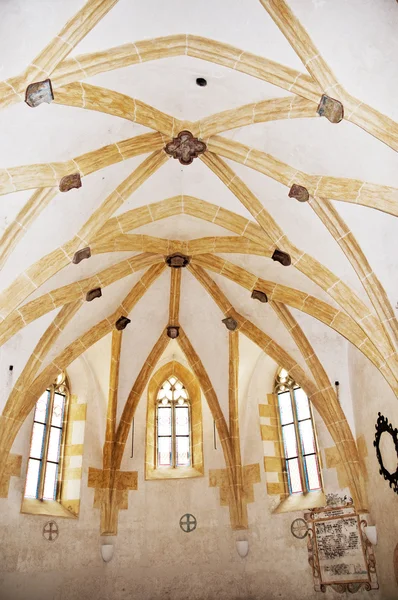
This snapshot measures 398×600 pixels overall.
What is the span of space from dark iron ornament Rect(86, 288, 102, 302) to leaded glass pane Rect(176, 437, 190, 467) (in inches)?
173

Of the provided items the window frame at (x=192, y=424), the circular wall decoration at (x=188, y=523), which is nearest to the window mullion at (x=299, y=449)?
the window frame at (x=192, y=424)

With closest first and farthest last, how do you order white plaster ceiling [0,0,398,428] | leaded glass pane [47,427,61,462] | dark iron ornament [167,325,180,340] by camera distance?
white plaster ceiling [0,0,398,428] < leaded glass pane [47,427,61,462] < dark iron ornament [167,325,180,340]

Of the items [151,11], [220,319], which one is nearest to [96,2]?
[151,11]

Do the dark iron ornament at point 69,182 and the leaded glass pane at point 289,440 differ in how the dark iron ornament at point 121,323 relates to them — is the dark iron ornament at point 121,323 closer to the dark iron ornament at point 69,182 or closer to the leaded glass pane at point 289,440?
the leaded glass pane at point 289,440

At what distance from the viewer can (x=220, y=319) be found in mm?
13383

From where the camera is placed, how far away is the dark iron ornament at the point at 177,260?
11.8 meters

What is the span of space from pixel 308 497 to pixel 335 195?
6.42 m

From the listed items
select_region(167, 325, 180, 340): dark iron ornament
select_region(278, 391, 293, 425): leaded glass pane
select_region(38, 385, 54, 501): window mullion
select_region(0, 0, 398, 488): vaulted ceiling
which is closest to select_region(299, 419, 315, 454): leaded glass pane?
select_region(278, 391, 293, 425): leaded glass pane

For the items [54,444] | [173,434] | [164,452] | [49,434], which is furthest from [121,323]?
[164,452]

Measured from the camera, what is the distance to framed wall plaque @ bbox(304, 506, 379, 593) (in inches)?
412

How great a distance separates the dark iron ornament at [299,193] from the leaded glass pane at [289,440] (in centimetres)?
580

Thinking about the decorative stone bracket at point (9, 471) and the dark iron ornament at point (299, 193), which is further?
the decorative stone bracket at point (9, 471)

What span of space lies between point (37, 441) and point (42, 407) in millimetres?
746

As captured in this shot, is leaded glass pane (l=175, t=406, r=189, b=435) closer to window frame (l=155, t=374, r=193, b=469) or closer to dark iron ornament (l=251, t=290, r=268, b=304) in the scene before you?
window frame (l=155, t=374, r=193, b=469)
